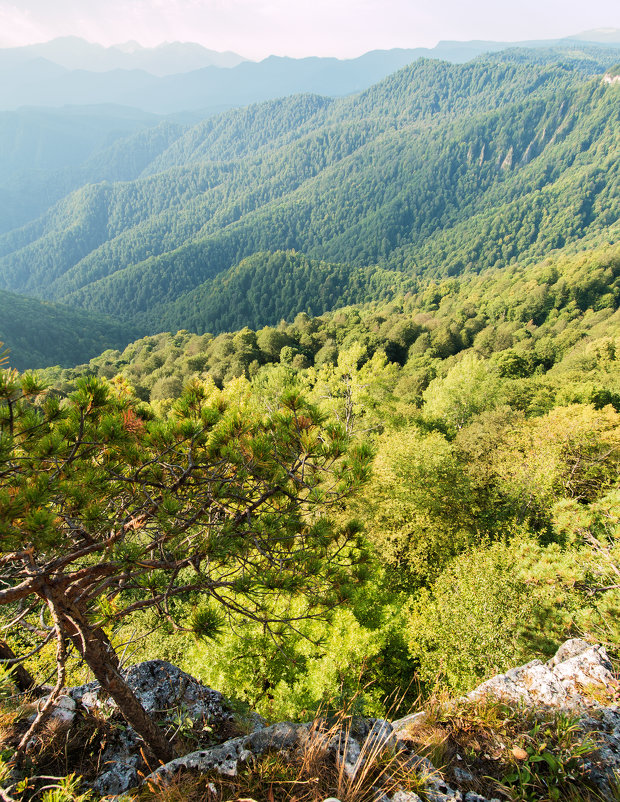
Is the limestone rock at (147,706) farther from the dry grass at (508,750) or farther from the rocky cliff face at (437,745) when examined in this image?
the dry grass at (508,750)

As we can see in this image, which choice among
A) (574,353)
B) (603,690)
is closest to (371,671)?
(603,690)

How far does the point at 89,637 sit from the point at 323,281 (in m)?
181

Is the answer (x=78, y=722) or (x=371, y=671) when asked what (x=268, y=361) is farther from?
(x=78, y=722)

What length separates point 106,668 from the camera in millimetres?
4598

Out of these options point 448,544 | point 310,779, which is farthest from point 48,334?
point 310,779

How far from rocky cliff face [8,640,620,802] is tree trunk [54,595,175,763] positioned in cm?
27

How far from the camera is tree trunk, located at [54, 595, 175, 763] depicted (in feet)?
14.1

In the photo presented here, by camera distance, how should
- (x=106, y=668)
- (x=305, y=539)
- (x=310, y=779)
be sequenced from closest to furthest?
1. (x=310, y=779)
2. (x=106, y=668)
3. (x=305, y=539)

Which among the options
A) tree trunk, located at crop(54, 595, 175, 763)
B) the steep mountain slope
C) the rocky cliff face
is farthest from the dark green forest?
the steep mountain slope

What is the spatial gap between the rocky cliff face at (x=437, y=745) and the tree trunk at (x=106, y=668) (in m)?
0.27

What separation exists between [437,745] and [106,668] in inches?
153

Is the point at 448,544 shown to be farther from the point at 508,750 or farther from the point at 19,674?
the point at 19,674

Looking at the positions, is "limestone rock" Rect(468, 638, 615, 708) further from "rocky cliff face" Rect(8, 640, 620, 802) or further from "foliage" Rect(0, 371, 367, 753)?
"foliage" Rect(0, 371, 367, 753)

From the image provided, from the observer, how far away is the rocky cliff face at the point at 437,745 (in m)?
3.82
